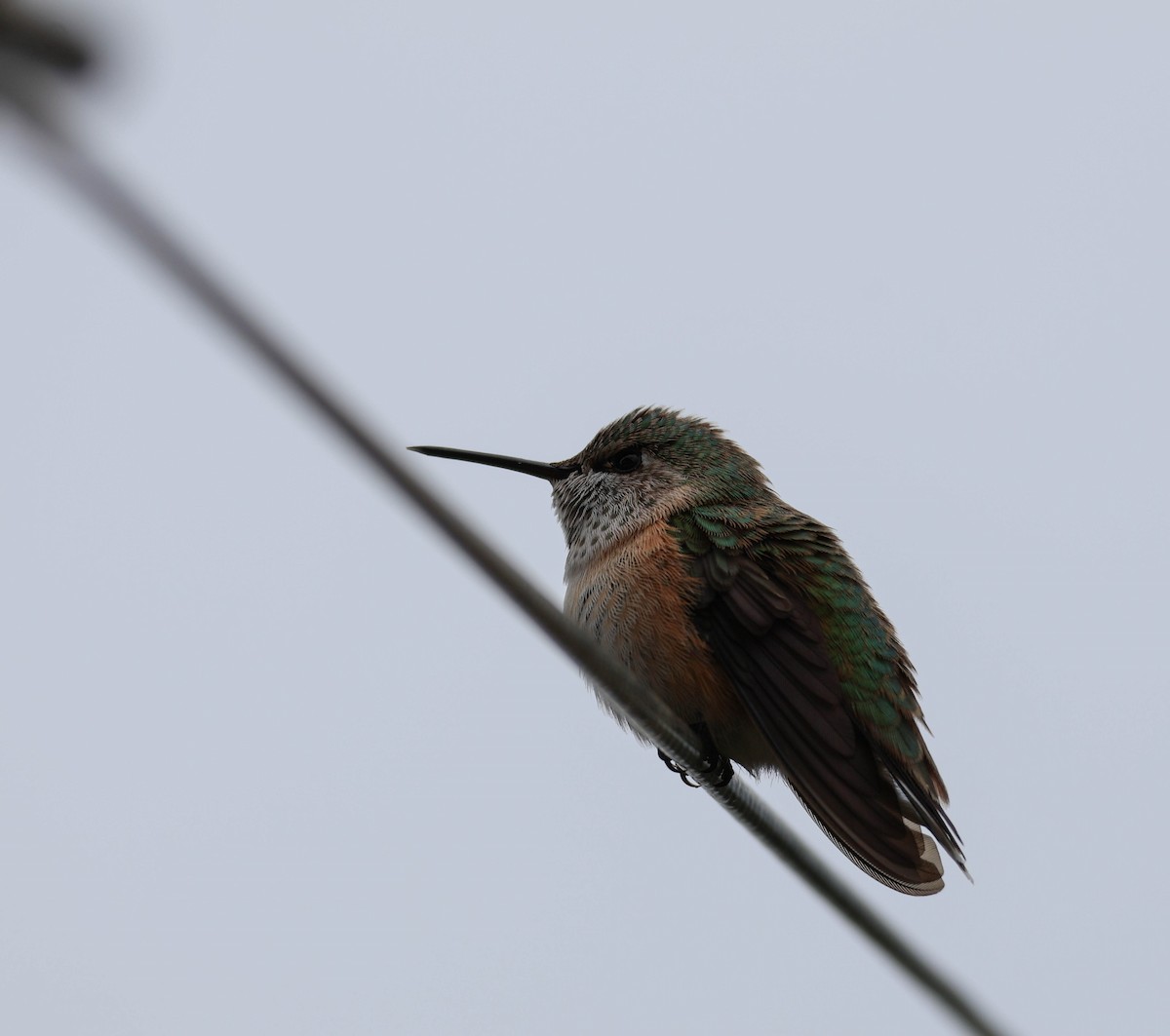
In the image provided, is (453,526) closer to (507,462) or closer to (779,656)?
(779,656)

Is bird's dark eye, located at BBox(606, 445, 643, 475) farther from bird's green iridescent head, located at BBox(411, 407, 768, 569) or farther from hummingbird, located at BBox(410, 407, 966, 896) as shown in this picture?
hummingbird, located at BBox(410, 407, 966, 896)

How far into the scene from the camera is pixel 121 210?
101 centimetres

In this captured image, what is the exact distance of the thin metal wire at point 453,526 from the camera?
38.4 inches

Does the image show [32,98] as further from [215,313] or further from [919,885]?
[919,885]

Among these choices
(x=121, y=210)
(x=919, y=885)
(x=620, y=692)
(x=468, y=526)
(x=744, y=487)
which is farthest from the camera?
(x=744, y=487)

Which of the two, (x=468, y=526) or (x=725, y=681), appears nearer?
(x=468, y=526)

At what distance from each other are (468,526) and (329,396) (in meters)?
0.38

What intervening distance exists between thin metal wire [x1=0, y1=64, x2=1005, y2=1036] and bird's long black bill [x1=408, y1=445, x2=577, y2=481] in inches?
78.8

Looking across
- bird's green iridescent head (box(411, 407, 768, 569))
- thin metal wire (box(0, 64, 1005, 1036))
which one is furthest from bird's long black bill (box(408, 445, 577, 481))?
thin metal wire (box(0, 64, 1005, 1036))

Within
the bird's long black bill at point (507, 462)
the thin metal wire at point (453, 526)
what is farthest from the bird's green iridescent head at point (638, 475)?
the thin metal wire at point (453, 526)

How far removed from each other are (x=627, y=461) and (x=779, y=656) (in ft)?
4.75

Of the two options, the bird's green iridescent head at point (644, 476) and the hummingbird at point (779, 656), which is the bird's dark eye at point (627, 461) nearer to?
the bird's green iridescent head at point (644, 476)

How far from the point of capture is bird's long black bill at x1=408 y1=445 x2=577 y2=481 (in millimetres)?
5086

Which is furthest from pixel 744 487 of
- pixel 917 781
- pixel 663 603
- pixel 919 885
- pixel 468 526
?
pixel 468 526
